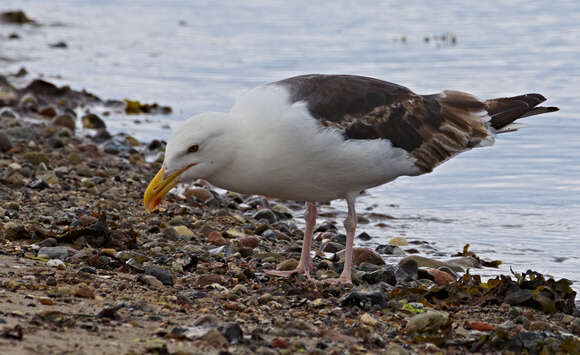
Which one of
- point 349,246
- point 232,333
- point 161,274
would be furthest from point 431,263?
Result: point 232,333

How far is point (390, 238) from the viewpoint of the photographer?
400 inches

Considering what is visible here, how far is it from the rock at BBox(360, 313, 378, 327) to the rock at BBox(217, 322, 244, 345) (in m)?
1.10

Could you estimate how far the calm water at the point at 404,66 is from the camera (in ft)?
35.2

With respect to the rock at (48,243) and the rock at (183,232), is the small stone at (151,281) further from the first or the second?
the rock at (183,232)

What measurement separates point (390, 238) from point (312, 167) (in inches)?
129

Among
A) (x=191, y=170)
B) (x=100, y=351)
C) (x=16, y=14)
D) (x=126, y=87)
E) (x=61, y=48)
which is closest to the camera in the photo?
(x=100, y=351)

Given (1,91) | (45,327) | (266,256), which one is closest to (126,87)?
(1,91)

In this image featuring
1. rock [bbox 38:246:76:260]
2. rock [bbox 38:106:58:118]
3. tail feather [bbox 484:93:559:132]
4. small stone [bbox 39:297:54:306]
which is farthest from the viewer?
rock [bbox 38:106:58:118]

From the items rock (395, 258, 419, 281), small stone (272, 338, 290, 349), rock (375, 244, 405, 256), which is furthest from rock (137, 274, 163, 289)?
rock (375, 244, 405, 256)

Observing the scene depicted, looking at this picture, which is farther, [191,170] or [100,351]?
[191,170]

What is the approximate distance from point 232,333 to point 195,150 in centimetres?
195

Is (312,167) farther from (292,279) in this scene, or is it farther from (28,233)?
(28,233)

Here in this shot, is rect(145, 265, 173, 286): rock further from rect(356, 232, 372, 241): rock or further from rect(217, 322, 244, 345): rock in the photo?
rect(356, 232, 372, 241): rock

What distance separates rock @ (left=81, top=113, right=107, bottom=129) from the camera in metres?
14.5
